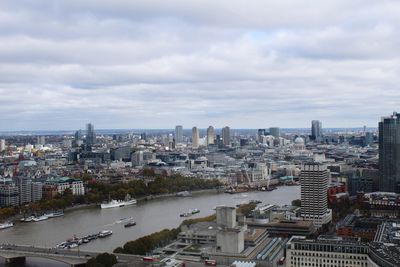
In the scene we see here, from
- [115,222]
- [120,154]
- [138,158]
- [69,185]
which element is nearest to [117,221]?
[115,222]

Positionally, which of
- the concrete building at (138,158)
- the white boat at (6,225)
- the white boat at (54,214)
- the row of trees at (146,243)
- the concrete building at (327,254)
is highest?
the concrete building at (138,158)

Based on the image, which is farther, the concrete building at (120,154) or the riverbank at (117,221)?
the concrete building at (120,154)

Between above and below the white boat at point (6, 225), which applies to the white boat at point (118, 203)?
above

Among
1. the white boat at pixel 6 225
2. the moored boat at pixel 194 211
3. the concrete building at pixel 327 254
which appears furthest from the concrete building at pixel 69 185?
the concrete building at pixel 327 254

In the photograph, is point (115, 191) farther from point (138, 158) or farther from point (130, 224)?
point (138, 158)

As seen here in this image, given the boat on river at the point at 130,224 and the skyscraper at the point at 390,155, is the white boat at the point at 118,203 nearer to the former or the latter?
the boat on river at the point at 130,224

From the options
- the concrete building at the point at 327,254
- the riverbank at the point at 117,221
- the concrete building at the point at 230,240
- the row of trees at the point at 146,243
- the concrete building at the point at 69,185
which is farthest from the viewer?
the concrete building at the point at 69,185

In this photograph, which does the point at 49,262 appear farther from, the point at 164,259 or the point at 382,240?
the point at 382,240
